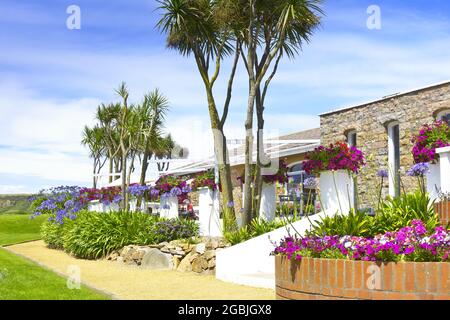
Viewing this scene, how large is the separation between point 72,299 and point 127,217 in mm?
7080


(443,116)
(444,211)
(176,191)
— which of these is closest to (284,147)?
(176,191)

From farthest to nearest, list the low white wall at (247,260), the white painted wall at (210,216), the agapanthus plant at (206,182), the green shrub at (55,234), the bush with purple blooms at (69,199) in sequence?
the bush with purple blooms at (69,199) → the green shrub at (55,234) → the agapanthus plant at (206,182) → the white painted wall at (210,216) → the low white wall at (247,260)

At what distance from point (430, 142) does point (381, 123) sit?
5870 millimetres

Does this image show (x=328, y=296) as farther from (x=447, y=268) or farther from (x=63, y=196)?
(x=63, y=196)

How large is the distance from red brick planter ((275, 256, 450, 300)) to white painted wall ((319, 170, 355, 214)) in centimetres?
484

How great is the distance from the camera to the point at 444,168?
9414 mm

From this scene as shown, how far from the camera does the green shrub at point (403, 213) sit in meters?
8.25

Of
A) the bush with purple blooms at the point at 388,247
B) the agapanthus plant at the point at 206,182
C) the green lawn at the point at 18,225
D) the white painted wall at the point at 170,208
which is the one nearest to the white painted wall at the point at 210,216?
the agapanthus plant at the point at 206,182

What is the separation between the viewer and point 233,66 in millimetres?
Result: 14211

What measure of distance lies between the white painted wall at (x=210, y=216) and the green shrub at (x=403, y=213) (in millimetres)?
5692

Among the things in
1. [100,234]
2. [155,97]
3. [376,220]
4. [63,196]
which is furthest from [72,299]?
[155,97]

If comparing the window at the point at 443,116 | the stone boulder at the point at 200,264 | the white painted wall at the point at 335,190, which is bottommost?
the stone boulder at the point at 200,264

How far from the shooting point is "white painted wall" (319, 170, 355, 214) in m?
11.2

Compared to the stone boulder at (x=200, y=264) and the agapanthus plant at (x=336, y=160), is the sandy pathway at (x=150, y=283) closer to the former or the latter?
the stone boulder at (x=200, y=264)
